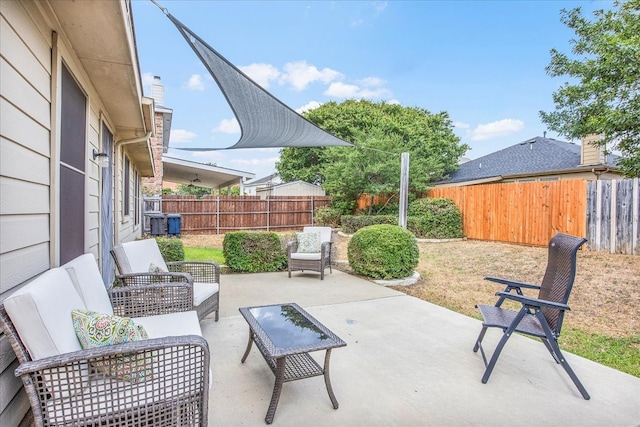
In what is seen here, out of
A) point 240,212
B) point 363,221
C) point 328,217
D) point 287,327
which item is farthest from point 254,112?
point 328,217

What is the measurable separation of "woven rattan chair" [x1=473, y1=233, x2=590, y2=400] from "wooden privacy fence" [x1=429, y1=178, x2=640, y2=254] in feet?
19.3

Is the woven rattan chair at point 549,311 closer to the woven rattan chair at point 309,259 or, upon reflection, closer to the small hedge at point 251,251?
the woven rattan chair at point 309,259

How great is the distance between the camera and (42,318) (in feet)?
4.56

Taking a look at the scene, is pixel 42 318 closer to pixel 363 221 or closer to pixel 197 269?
pixel 197 269

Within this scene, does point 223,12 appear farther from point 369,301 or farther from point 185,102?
→ point 369,301

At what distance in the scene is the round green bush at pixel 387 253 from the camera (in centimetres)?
577

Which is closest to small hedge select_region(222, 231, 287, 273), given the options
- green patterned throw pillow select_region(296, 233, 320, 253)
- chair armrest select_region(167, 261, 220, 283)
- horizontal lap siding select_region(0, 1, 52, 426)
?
green patterned throw pillow select_region(296, 233, 320, 253)

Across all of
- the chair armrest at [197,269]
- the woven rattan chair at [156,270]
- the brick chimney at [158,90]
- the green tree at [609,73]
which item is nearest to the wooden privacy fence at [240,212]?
the brick chimney at [158,90]

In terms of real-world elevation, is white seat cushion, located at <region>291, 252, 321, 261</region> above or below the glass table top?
above

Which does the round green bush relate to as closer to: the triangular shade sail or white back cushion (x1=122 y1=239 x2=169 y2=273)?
the triangular shade sail

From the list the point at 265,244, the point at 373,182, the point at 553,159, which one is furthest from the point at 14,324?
the point at 553,159

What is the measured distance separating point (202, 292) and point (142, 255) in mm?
834

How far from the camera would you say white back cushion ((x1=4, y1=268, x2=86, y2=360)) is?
4.37 ft

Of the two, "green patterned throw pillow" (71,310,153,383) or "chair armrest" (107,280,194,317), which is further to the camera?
"chair armrest" (107,280,194,317)
